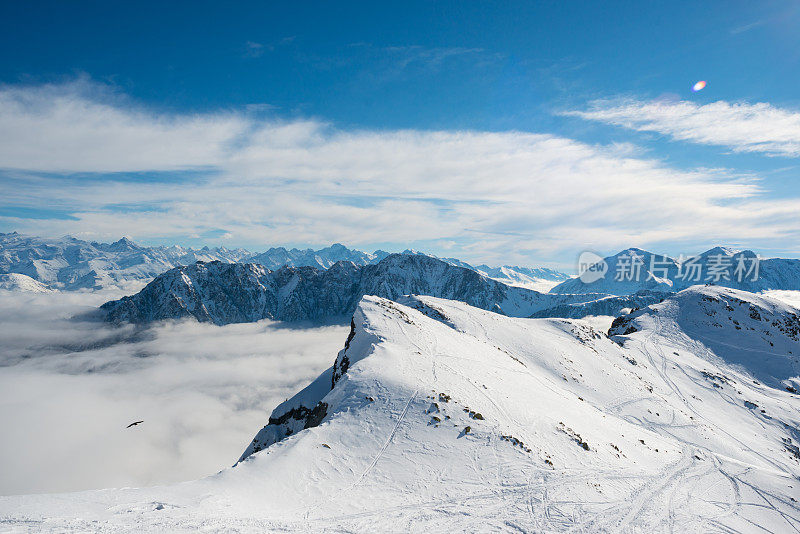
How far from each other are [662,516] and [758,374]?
86.9 meters

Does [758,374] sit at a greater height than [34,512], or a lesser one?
lesser

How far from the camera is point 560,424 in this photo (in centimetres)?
2758

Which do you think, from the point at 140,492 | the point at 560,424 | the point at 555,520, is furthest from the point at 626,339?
the point at 140,492

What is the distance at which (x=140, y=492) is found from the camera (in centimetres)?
1437

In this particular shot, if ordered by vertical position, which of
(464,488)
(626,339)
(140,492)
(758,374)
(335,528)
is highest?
(140,492)

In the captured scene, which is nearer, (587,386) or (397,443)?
(397,443)

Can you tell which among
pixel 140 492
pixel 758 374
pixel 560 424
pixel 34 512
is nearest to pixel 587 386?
pixel 560 424

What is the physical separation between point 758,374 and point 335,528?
104 m

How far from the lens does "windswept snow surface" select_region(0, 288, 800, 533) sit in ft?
46.8

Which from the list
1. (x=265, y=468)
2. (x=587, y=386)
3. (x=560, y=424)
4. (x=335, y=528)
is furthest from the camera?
(x=587, y=386)

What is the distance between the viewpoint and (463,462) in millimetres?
20172

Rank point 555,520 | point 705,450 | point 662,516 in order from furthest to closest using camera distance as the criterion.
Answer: point 705,450
point 662,516
point 555,520

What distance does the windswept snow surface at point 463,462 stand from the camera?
46.8ft

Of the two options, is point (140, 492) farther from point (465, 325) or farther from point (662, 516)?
point (465, 325)
